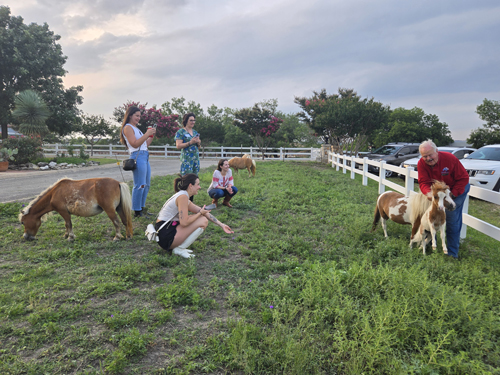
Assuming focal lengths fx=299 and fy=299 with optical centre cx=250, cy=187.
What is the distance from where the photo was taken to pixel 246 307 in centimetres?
298

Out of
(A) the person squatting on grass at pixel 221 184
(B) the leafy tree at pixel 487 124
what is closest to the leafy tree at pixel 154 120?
(A) the person squatting on grass at pixel 221 184

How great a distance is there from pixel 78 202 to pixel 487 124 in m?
45.5

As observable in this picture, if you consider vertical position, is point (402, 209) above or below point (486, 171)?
below

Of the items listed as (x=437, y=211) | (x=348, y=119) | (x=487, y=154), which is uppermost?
(x=348, y=119)

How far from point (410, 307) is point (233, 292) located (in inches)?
69.0

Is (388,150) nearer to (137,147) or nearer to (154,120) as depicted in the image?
(137,147)

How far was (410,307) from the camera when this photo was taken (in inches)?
112

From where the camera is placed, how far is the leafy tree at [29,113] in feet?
55.7

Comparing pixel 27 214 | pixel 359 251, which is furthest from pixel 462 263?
pixel 27 214

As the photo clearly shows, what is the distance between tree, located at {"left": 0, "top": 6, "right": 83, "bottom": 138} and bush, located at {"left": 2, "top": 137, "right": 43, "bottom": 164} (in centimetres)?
457

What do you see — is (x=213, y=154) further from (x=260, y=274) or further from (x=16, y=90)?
(x=260, y=274)

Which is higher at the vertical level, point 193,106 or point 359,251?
point 193,106

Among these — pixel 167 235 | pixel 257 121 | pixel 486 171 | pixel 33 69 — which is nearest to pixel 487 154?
pixel 486 171

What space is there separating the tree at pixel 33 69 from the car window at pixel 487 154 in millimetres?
22643
